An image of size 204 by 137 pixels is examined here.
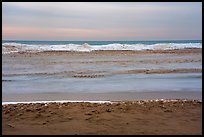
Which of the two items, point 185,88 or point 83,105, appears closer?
point 83,105

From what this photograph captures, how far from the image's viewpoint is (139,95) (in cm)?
766

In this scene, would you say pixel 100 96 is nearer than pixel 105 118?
No

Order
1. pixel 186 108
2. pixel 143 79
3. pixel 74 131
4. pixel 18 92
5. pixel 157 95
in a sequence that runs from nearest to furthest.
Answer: pixel 74 131, pixel 186 108, pixel 157 95, pixel 18 92, pixel 143 79

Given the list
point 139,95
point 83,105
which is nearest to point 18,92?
point 83,105

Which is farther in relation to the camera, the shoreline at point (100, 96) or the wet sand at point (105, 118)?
the shoreline at point (100, 96)

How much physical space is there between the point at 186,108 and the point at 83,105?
2017mm

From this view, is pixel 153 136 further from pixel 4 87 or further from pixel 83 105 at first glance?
pixel 4 87

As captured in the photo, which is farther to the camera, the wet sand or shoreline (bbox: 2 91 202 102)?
shoreline (bbox: 2 91 202 102)

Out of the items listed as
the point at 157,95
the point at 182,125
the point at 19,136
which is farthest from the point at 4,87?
the point at 182,125

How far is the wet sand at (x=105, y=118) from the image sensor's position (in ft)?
15.2

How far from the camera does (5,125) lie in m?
4.91

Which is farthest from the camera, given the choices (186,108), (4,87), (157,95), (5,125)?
(4,87)

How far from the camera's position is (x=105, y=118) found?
17.3 feet

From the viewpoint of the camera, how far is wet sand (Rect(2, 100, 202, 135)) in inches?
183
